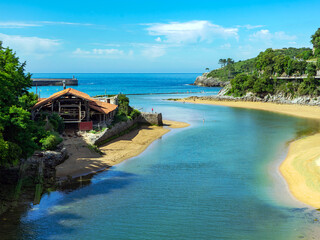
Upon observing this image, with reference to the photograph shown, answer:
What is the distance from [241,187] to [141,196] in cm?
866

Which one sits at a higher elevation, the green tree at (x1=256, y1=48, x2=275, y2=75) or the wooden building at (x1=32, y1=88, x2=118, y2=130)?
the green tree at (x1=256, y1=48, x2=275, y2=75)

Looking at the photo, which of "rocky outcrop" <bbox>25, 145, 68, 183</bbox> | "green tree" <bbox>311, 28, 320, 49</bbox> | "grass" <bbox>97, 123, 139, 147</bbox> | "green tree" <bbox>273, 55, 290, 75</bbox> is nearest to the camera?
"rocky outcrop" <bbox>25, 145, 68, 183</bbox>

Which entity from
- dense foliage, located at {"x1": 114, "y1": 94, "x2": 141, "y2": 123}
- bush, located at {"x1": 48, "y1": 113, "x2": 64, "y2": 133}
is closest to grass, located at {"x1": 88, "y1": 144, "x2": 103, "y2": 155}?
bush, located at {"x1": 48, "y1": 113, "x2": 64, "y2": 133}

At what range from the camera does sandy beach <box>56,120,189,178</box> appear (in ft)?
102

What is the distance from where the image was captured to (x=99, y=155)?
36.5m

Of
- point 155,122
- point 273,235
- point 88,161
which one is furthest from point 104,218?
point 155,122

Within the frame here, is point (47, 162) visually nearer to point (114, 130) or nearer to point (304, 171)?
point (114, 130)

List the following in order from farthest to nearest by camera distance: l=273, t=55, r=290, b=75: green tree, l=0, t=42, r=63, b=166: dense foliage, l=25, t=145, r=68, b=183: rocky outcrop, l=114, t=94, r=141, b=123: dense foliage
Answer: l=273, t=55, r=290, b=75: green tree, l=114, t=94, r=141, b=123: dense foliage, l=25, t=145, r=68, b=183: rocky outcrop, l=0, t=42, r=63, b=166: dense foliage

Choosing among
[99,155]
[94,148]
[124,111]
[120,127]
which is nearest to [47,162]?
[99,155]

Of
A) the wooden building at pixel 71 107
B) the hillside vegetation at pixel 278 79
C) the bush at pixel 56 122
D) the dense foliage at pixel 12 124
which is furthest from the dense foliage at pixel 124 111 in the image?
the hillside vegetation at pixel 278 79

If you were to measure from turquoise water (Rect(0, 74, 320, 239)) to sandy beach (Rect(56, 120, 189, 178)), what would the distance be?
1.66 meters

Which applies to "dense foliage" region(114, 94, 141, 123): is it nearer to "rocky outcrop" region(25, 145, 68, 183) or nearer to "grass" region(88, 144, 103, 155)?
"grass" region(88, 144, 103, 155)

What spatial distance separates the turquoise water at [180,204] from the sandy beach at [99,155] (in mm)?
1655

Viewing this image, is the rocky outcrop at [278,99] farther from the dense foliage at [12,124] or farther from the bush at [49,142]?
the dense foliage at [12,124]
